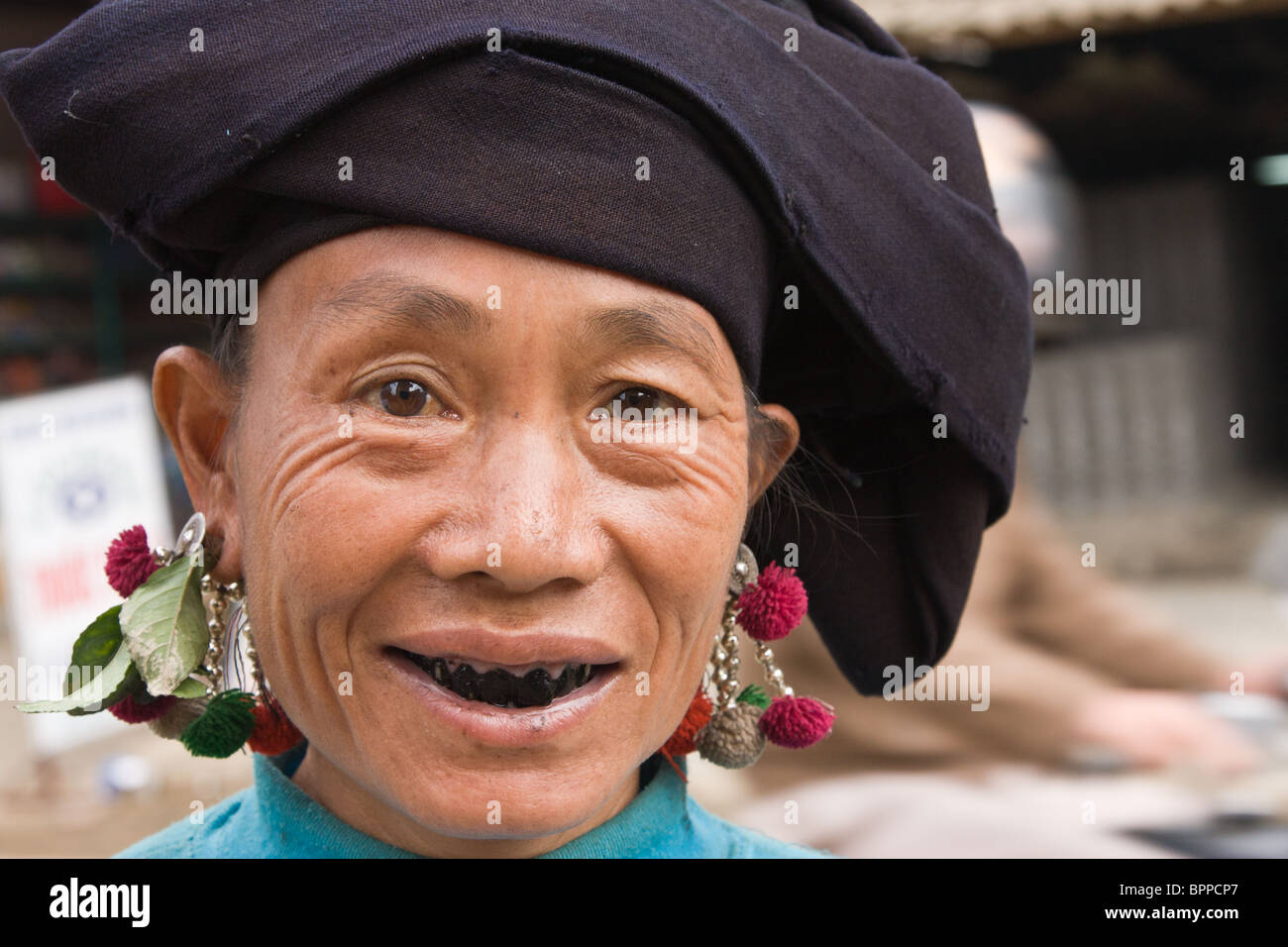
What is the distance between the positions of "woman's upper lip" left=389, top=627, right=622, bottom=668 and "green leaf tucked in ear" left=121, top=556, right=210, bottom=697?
33 cm

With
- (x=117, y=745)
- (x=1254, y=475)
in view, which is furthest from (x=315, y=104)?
(x=1254, y=475)

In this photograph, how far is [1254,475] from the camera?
8734 mm

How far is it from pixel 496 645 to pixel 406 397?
27 centimetres

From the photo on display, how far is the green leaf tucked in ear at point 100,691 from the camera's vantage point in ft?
4.92

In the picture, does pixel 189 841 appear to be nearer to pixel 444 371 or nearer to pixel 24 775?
pixel 444 371

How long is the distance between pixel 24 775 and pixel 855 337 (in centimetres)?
491

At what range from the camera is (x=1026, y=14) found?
5.04 meters

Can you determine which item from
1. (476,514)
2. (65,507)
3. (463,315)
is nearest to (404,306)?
(463,315)

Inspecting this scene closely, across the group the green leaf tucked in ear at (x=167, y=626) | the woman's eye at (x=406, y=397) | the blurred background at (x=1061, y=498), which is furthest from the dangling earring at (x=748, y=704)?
the blurred background at (x=1061, y=498)

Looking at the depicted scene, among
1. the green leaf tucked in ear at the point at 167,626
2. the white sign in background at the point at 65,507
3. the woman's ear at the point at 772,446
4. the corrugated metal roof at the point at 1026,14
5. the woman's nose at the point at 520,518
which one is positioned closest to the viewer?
the woman's nose at the point at 520,518

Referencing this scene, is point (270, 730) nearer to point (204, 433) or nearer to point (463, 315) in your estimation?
point (204, 433)

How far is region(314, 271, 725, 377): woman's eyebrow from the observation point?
128 centimetres

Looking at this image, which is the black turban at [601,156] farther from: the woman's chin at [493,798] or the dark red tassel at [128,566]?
the woman's chin at [493,798]

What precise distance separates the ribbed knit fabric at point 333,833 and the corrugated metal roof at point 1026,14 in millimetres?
4052
